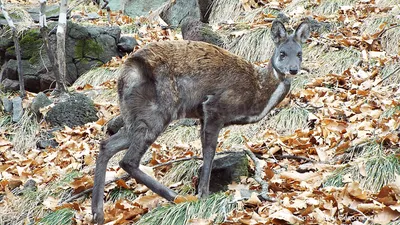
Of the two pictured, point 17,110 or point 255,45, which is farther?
point 255,45

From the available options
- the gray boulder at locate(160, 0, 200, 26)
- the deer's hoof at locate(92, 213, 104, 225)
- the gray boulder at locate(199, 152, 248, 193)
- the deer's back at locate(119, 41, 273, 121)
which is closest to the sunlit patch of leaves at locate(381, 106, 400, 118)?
the deer's back at locate(119, 41, 273, 121)

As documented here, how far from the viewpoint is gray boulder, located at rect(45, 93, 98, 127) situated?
9367mm

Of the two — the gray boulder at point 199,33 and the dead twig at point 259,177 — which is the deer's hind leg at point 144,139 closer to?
the dead twig at point 259,177

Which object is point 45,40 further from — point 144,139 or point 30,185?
point 144,139

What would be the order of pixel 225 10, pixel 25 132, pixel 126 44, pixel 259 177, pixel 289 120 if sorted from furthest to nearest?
1. pixel 225 10
2. pixel 126 44
3. pixel 25 132
4. pixel 289 120
5. pixel 259 177

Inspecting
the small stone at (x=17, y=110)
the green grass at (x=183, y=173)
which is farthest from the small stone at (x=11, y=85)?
the green grass at (x=183, y=173)

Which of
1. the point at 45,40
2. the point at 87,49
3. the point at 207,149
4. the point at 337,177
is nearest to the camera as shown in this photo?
the point at 337,177

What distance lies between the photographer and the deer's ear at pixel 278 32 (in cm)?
614

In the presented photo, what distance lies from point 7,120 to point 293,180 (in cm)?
596

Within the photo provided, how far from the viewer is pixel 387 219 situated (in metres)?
4.28

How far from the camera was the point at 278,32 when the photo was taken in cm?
621

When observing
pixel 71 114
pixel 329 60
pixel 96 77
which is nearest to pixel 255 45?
pixel 329 60

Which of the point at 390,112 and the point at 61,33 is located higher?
the point at 390,112

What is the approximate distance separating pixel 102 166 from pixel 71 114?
154 inches
